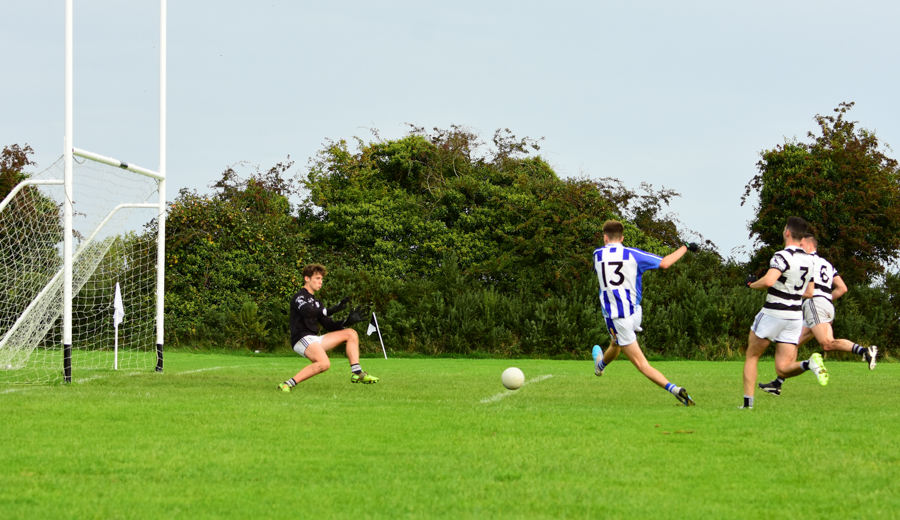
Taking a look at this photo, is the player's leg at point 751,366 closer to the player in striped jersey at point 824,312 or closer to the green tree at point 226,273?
the player in striped jersey at point 824,312

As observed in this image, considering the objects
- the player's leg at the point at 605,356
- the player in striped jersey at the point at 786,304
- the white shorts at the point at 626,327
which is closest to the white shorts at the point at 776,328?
the player in striped jersey at the point at 786,304

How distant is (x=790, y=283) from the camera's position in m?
9.08

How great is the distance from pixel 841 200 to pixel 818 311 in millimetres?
18002

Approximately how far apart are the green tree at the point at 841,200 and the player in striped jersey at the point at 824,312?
680 inches

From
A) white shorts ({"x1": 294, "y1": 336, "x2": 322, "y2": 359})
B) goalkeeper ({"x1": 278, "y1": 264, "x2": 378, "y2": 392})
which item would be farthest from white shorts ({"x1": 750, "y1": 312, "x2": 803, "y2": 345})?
white shorts ({"x1": 294, "y1": 336, "x2": 322, "y2": 359})

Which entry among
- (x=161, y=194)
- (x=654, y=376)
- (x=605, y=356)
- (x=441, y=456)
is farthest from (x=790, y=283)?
(x=161, y=194)

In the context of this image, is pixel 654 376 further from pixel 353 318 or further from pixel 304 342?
pixel 304 342

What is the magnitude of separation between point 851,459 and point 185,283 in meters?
23.7

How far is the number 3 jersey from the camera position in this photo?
30.9 ft

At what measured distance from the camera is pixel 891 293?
86.9ft

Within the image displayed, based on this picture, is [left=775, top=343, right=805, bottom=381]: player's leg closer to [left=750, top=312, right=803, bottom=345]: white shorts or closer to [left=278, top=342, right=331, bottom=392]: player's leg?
[left=750, top=312, right=803, bottom=345]: white shorts

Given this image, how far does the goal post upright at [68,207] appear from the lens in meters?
11.5

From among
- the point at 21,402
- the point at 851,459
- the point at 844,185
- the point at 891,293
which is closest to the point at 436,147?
the point at 844,185

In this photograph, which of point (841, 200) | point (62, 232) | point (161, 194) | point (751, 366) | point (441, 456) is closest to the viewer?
point (441, 456)
